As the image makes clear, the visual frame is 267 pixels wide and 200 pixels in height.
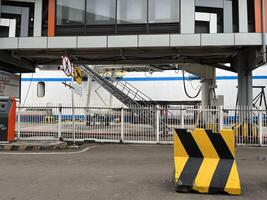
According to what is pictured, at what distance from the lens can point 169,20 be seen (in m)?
14.1

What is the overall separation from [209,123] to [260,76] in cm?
1606

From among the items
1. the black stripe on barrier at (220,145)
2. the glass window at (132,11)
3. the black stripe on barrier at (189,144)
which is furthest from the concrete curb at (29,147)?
the black stripe on barrier at (220,145)

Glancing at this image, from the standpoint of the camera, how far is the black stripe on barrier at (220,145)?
6176mm

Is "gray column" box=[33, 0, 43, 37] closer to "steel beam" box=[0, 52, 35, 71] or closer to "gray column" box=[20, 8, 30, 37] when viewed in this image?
"gray column" box=[20, 8, 30, 37]

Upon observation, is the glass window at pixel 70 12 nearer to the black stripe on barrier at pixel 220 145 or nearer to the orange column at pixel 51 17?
the orange column at pixel 51 17

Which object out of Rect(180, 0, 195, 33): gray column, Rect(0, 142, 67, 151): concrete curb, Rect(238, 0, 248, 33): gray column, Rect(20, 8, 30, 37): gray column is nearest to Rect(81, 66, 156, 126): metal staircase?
Rect(180, 0, 195, 33): gray column

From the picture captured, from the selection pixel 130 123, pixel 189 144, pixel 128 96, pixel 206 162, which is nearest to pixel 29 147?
pixel 130 123

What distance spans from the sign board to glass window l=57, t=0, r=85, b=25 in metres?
4.39

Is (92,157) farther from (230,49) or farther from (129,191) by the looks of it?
(230,49)

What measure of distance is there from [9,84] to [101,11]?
256 inches

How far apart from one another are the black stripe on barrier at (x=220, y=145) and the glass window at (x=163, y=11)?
8.93m

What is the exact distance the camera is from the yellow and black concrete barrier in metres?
5.91

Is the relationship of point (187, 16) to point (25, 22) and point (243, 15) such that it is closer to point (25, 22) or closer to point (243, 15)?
point (243, 15)

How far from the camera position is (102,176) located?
7.36m
